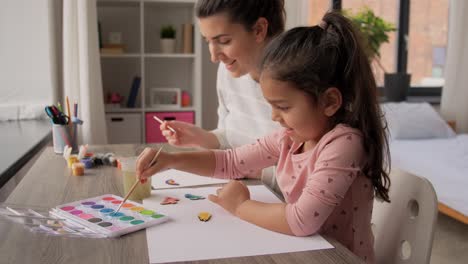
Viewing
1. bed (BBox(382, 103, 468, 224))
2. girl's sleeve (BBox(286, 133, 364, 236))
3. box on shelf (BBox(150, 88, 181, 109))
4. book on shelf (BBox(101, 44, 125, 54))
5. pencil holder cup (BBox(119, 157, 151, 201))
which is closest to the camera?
girl's sleeve (BBox(286, 133, 364, 236))

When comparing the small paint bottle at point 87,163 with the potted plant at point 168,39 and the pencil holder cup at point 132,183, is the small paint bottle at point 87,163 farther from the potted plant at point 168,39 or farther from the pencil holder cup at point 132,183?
the potted plant at point 168,39

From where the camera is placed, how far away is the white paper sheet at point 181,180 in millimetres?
1146

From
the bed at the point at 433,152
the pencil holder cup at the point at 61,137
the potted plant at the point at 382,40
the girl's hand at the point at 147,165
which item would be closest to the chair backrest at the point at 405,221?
the girl's hand at the point at 147,165

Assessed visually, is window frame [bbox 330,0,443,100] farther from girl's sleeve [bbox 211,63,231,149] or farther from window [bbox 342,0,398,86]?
girl's sleeve [bbox 211,63,231,149]

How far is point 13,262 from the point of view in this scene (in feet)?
2.33

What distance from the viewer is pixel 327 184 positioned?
2.77 ft

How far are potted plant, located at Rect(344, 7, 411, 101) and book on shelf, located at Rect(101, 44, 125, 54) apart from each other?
163 cm

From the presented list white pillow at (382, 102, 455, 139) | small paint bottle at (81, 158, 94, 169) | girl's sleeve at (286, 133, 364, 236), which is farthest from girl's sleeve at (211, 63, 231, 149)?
white pillow at (382, 102, 455, 139)

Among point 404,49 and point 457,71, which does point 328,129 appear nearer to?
point 457,71

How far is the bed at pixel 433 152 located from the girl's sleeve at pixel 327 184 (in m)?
1.66

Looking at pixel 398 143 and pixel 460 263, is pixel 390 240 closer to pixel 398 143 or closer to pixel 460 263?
pixel 460 263

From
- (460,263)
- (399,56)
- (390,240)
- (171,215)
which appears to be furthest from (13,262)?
(399,56)

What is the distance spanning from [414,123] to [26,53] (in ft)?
8.11

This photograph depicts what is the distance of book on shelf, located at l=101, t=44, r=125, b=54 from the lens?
2.90 m
